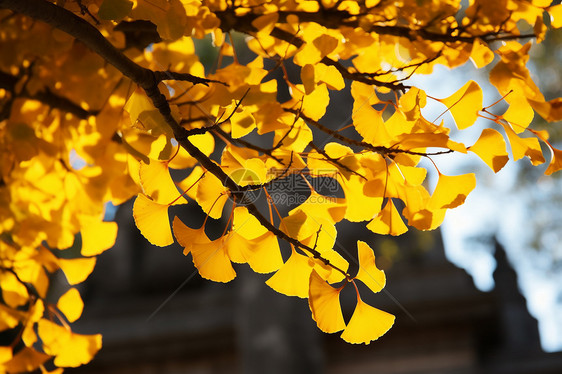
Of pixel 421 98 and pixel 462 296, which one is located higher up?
pixel 421 98

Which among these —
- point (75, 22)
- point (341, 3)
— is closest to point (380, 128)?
point (341, 3)

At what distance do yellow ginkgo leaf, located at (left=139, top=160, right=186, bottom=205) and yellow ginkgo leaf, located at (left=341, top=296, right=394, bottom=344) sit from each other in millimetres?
205

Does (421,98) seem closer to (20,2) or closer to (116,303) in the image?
(20,2)

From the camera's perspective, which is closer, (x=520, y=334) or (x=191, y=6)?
(x=191, y=6)

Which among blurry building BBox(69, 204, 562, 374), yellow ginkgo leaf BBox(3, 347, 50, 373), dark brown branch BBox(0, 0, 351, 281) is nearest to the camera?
dark brown branch BBox(0, 0, 351, 281)

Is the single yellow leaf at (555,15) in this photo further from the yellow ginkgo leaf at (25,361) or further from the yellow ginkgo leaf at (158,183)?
the yellow ginkgo leaf at (25,361)

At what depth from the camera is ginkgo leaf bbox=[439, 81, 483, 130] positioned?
0.48 meters

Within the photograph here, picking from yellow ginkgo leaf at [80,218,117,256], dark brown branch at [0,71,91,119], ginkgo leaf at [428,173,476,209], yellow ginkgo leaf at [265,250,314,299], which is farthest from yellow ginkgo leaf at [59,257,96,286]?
ginkgo leaf at [428,173,476,209]

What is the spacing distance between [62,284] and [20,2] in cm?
218

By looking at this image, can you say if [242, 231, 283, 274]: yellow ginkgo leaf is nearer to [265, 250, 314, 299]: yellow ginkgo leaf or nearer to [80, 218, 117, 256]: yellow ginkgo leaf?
[265, 250, 314, 299]: yellow ginkgo leaf

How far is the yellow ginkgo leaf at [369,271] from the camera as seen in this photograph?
465 millimetres

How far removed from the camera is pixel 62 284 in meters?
2.36

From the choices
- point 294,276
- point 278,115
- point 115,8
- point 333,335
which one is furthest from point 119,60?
point 333,335

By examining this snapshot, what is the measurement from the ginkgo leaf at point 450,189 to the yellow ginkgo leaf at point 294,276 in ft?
0.44
